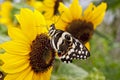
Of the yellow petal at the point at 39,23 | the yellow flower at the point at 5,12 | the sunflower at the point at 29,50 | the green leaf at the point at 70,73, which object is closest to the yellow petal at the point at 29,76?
the sunflower at the point at 29,50

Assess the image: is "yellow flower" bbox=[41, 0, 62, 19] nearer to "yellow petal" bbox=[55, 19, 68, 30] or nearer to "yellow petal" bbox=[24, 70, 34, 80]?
"yellow petal" bbox=[55, 19, 68, 30]

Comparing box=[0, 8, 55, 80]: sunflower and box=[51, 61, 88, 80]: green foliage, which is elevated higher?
box=[0, 8, 55, 80]: sunflower

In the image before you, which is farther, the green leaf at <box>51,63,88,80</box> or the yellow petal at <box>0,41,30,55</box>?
the green leaf at <box>51,63,88,80</box>

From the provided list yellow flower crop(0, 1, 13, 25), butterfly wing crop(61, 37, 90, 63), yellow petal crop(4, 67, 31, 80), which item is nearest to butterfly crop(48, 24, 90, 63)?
butterfly wing crop(61, 37, 90, 63)

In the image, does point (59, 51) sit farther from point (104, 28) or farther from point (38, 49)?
point (104, 28)

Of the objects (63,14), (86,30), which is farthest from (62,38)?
(86,30)

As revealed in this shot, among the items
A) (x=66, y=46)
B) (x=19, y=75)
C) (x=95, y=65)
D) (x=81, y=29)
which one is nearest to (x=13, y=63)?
(x=19, y=75)
